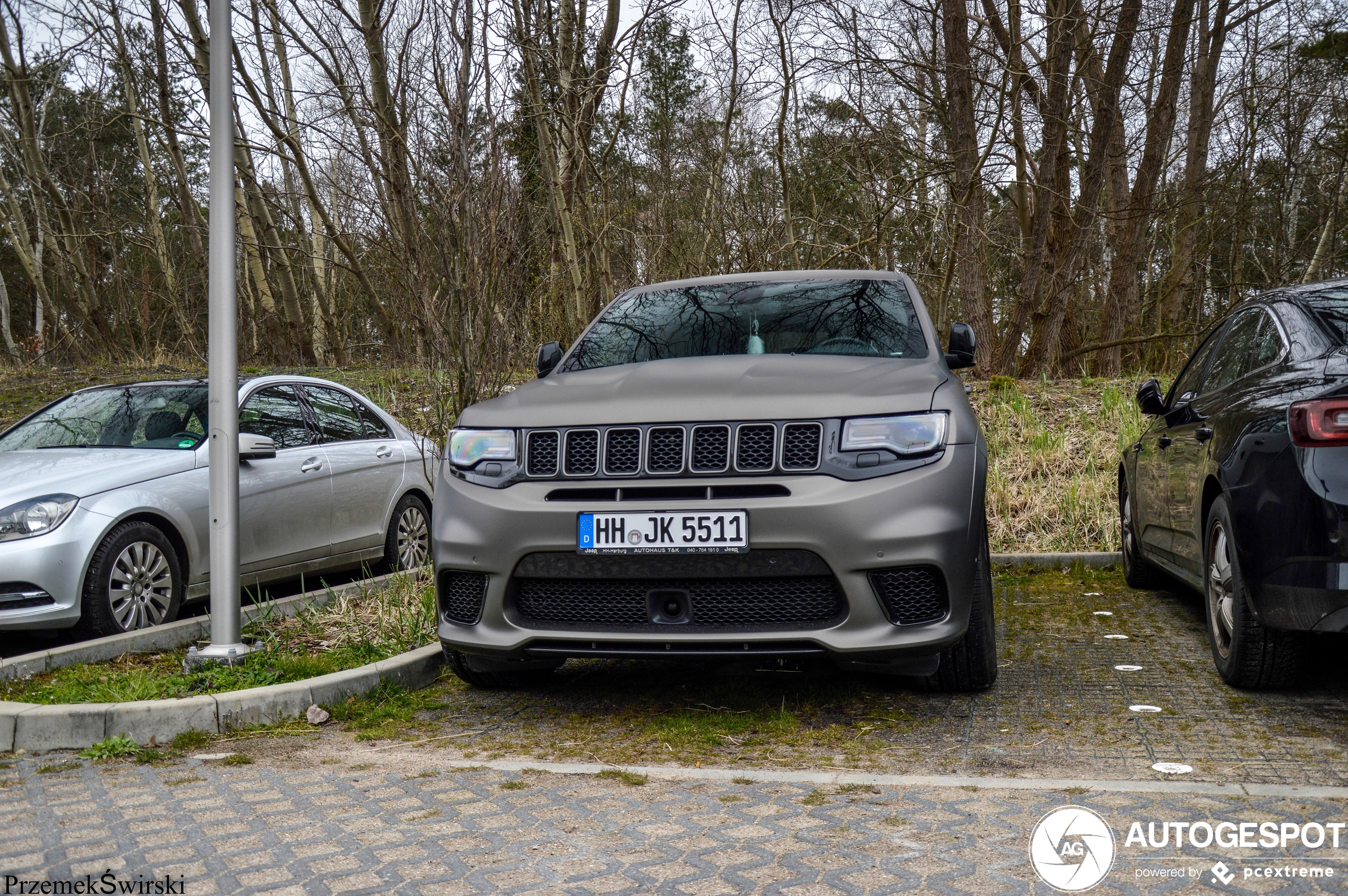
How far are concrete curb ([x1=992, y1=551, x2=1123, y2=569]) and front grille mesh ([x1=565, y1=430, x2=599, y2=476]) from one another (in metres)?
4.97

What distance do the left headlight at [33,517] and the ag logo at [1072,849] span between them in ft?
15.7

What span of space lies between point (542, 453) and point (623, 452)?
321 mm

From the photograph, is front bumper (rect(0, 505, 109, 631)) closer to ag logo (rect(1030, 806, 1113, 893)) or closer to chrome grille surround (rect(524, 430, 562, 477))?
chrome grille surround (rect(524, 430, 562, 477))

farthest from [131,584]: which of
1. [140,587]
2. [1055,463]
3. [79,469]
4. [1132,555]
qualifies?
[1055,463]

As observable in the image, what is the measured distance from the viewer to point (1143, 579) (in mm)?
7285

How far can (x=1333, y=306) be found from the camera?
4.59 meters

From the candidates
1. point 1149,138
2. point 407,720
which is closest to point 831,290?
point 407,720

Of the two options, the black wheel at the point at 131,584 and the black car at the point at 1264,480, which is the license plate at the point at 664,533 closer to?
the black car at the point at 1264,480

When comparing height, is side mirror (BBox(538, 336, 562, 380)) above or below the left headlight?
above

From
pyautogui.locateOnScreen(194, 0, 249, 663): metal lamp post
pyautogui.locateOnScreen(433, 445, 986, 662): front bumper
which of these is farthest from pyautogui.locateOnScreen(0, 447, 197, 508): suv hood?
pyautogui.locateOnScreen(433, 445, 986, 662): front bumper

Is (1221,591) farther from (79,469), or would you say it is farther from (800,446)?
(79,469)

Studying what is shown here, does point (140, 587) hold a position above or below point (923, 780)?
above

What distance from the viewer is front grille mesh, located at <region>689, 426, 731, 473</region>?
13.2 feet

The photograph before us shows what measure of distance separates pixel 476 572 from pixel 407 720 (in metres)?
0.80
